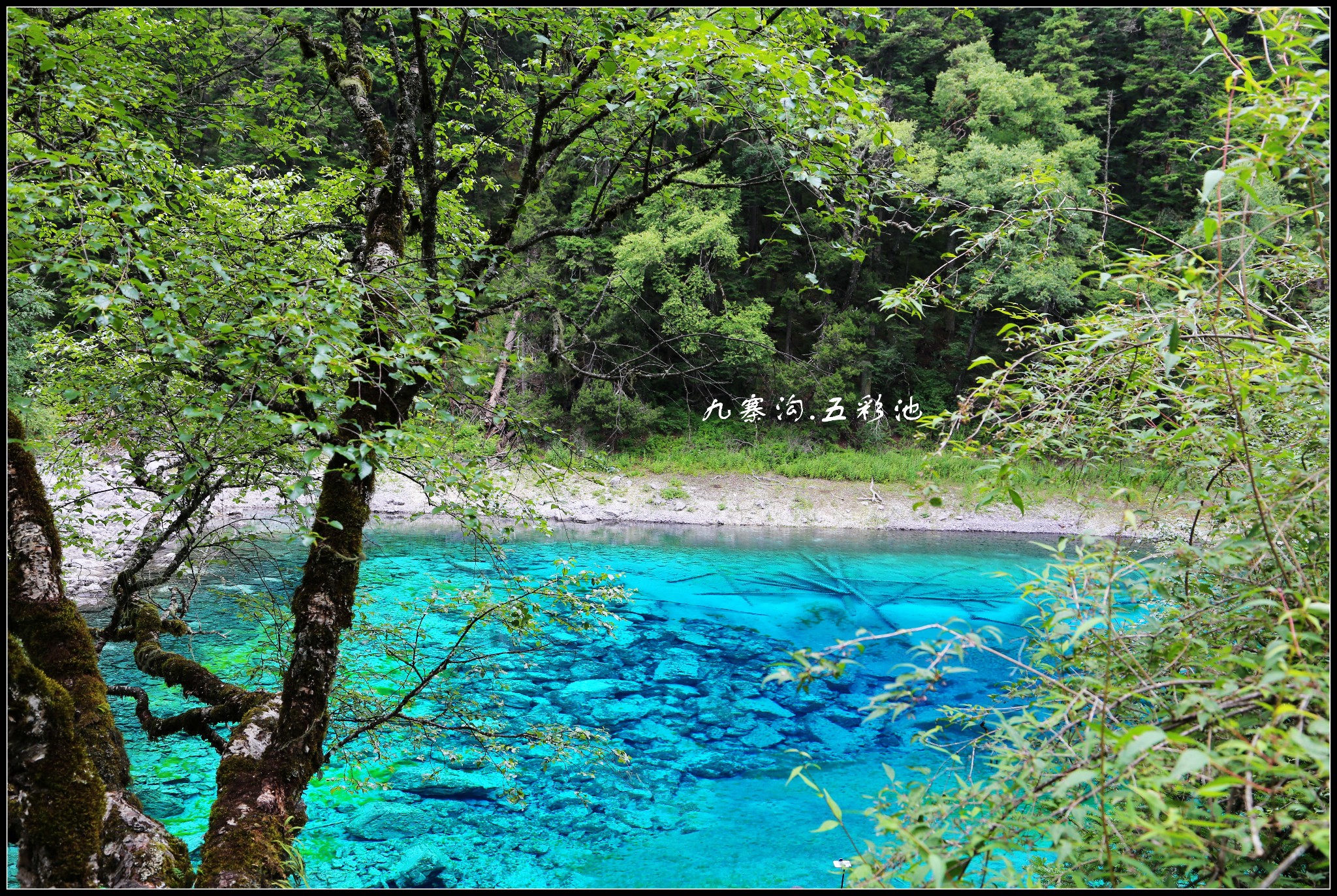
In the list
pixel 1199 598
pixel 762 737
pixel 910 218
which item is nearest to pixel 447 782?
pixel 762 737

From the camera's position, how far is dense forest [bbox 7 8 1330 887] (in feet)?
5.11

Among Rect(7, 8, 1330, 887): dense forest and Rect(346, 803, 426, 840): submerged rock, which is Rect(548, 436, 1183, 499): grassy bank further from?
Rect(7, 8, 1330, 887): dense forest

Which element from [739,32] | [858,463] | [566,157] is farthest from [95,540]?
[858,463]

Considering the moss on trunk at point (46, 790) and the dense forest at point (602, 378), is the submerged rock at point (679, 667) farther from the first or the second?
the moss on trunk at point (46, 790)

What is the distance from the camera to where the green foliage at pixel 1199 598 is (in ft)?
4.33

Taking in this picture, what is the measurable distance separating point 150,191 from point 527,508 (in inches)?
85.3

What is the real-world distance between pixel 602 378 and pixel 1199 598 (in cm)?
252

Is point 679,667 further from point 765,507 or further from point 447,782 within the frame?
point 765,507

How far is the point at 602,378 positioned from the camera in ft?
11.2

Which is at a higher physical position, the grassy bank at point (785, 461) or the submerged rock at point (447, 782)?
the grassy bank at point (785, 461)

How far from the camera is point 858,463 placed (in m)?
19.4

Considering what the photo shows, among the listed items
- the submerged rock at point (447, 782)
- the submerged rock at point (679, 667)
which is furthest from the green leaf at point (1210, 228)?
the submerged rock at point (679, 667)

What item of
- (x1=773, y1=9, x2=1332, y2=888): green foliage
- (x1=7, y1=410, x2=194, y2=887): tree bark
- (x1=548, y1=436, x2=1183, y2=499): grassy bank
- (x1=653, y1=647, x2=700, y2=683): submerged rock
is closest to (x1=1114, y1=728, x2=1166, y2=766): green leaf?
(x1=773, y1=9, x2=1332, y2=888): green foliage

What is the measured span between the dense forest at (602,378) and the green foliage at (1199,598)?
0.02 metres
